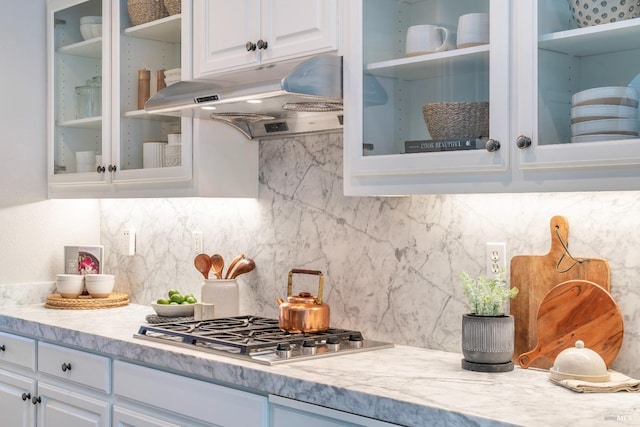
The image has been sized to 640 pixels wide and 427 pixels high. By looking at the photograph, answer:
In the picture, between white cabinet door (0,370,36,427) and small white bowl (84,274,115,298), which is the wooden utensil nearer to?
white cabinet door (0,370,36,427)

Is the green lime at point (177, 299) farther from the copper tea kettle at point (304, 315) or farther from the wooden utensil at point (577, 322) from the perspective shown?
the wooden utensil at point (577, 322)

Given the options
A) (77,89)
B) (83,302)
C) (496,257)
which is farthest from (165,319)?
(496,257)

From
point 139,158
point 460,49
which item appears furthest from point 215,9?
point 460,49

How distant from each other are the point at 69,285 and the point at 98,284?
121mm

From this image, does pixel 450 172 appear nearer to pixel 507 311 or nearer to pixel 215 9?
pixel 507 311

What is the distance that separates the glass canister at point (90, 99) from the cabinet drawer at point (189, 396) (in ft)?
4.17

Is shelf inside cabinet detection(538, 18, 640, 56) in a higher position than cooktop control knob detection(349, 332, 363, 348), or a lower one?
higher

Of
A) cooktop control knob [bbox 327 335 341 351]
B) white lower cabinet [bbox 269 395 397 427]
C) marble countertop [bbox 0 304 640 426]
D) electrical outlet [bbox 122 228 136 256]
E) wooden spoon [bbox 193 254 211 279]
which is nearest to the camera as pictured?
marble countertop [bbox 0 304 640 426]

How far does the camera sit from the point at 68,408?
293 cm

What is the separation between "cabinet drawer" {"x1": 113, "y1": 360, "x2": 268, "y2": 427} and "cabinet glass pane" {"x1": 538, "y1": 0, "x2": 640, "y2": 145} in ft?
3.34

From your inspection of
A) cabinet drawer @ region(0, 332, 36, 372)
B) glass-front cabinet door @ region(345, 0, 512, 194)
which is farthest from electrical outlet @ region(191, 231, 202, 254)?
glass-front cabinet door @ region(345, 0, 512, 194)

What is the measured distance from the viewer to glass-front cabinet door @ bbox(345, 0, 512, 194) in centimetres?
203

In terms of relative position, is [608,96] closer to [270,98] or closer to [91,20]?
[270,98]

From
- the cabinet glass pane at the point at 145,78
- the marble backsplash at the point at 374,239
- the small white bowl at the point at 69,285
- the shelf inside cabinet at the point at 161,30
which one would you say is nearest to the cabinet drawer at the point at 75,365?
the small white bowl at the point at 69,285
